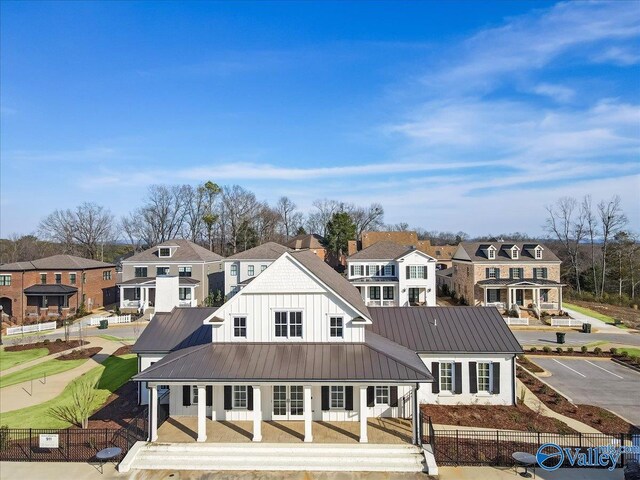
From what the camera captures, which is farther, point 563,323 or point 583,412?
point 563,323

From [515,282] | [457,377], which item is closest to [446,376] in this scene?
[457,377]

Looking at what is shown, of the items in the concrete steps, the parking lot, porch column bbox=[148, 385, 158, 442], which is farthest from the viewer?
the parking lot

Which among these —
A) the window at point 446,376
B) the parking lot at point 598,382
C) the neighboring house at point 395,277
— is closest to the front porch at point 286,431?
the window at point 446,376

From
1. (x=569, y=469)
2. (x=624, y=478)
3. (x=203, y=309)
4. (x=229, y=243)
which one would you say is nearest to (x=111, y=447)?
(x=203, y=309)

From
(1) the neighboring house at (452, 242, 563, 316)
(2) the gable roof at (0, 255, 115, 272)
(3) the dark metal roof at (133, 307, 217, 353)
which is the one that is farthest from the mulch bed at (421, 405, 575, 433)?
(2) the gable roof at (0, 255, 115, 272)

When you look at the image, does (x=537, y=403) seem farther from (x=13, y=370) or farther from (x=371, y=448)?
(x=13, y=370)

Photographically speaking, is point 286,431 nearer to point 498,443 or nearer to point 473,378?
point 498,443

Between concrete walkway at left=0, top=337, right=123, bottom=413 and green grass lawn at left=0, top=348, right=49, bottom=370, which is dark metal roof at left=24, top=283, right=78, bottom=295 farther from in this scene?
concrete walkway at left=0, top=337, right=123, bottom=413
